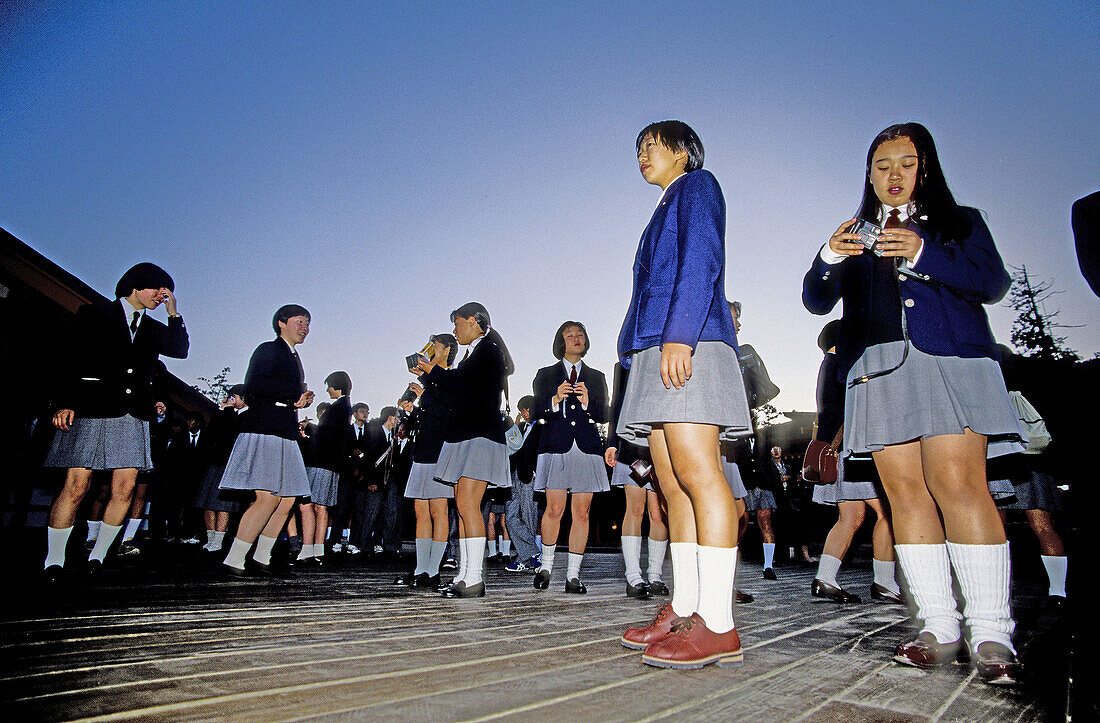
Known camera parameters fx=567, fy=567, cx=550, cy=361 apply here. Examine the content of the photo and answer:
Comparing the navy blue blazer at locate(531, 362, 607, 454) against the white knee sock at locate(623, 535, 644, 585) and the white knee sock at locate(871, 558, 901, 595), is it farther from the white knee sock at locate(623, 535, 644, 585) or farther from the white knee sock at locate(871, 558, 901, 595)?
the white knee sock at locate(871, 558, 901, 595)

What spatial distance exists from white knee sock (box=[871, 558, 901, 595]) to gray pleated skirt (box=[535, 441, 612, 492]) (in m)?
2.23

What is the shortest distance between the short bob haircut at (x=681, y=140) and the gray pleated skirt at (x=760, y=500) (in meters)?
5.71

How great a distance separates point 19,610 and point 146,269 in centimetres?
289

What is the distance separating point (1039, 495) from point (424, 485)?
A: 479 centimetres

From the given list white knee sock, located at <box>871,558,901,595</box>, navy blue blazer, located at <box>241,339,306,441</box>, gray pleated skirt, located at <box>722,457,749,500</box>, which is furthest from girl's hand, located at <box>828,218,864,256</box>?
navy blue blazer, located at <box>241,339,306,441</box>

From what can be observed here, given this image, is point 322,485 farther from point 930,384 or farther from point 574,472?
point 930,384

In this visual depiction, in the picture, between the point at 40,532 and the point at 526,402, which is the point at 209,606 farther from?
the point at 40,532

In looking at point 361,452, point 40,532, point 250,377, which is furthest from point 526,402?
point 40,532

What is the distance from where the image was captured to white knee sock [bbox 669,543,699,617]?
2.07 meters

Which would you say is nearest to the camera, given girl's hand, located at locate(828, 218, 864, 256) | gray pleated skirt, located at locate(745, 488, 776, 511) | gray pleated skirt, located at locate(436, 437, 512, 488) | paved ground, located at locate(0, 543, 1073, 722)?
paved ground, located at locate(0, 543, 1073, 722)

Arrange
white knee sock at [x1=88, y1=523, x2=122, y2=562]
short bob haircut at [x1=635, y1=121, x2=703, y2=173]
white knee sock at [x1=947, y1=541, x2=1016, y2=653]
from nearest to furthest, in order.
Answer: white knee sock at [x1=947, y1=541, x2=1016, y2=653] < short bob haircut at [x1=635, y1=121, x2=703, y2=173] < white knee sock at [x1=88, y1=523, x2=122, y2=562]

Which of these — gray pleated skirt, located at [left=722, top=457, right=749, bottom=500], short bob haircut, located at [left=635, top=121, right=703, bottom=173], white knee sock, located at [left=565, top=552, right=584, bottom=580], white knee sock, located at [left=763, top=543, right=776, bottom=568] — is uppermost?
short bob haircut, located at [left=635, top=121, right=703, bottom=173]

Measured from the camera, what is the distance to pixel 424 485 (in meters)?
4.66

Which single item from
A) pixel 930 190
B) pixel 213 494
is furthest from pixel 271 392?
pixel 930 190
